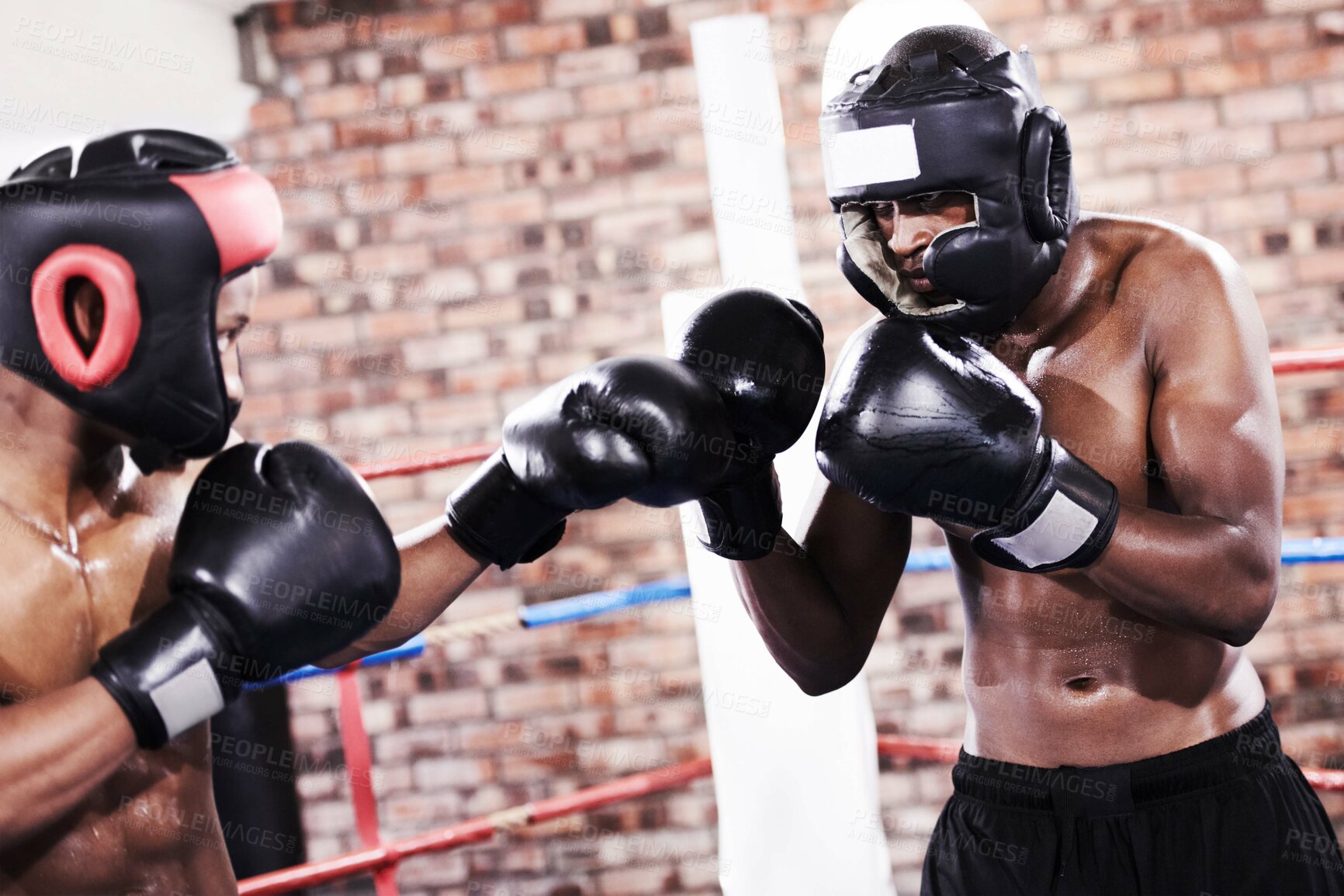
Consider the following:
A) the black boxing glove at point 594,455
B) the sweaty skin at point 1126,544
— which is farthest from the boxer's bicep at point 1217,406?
the black boxing glove at point 594,455

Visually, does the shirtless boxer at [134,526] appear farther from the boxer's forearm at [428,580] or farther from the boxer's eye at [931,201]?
the boxer's eye at [931,201]

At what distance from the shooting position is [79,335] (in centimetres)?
108

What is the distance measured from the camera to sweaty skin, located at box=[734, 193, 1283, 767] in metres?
1.29

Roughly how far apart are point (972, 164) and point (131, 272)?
879 millimetres

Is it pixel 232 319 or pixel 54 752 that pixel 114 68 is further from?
pixel 54 752

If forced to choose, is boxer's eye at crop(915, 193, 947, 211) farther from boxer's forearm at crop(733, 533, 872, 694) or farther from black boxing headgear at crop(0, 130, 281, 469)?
black boxing headgear at crop(0, 130, 281, 469)

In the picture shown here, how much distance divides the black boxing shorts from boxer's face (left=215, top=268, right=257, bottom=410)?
100 centimetres

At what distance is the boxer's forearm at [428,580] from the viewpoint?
1380 millimetres

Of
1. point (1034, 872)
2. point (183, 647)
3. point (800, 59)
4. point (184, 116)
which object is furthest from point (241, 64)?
point (1034, 872)

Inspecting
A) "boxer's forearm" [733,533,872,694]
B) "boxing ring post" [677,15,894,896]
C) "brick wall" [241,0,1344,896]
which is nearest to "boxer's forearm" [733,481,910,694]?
"boxer's forearm" [733,533,872,694]

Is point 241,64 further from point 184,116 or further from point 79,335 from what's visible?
point 79,335

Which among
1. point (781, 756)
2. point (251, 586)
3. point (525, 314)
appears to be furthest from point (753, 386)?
point (525, 314)

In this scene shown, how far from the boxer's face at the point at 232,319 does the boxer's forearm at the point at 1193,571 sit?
2.94 ft

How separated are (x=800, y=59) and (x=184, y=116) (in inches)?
61.3
